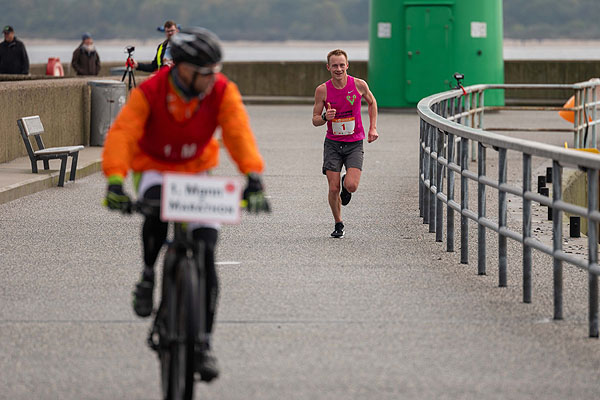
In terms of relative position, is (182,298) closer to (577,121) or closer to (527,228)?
(527,228)

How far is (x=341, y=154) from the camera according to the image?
11750mm

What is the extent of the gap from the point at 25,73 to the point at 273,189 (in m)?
11.8

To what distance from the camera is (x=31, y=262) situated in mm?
10102

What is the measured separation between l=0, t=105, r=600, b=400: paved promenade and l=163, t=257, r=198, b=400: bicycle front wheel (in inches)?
21.4

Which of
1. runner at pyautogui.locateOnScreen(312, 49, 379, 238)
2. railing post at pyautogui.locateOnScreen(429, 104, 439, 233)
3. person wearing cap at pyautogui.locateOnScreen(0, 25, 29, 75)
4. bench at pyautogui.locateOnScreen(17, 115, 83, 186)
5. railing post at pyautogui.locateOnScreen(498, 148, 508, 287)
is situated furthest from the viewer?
person wearing cap at pyautogui.locateOnScreen(0, 25, 29, 75)

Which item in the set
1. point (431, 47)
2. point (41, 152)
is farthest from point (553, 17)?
point (41, 152)

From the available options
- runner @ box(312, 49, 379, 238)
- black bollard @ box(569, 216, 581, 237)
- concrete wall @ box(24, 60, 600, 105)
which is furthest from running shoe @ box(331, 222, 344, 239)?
concrete wall @ box(24, 60, 600, 105)

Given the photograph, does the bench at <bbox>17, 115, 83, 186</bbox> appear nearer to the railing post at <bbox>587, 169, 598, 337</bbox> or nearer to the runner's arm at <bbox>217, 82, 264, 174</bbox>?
the railing post at <bbox>587, 169, 598, 337</bbox>

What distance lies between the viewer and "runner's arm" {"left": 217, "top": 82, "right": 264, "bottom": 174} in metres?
5.75

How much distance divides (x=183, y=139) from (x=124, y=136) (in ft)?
0.89

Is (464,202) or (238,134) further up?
(238,134)

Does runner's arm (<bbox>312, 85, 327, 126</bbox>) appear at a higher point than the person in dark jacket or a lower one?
lower

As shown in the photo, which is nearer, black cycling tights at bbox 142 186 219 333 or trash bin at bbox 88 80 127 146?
black cycling tights at bbox 142 186 219 333

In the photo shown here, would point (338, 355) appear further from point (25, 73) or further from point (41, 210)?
point (25, 73)
